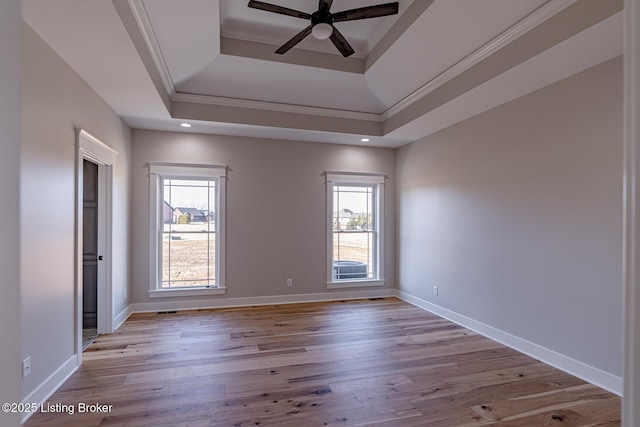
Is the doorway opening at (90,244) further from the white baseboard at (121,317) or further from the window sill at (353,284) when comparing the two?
the window sill at (353,284)

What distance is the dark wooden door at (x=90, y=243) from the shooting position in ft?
12.9

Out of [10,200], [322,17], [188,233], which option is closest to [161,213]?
[188,233]

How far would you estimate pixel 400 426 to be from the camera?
2.19m

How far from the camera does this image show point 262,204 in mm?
5148

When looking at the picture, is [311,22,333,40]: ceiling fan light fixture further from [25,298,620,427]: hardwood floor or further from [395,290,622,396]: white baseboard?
[395,290,622,396]: white baseboard

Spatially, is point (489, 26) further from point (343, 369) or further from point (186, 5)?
point (343, 369)

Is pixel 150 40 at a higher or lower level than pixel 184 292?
higher

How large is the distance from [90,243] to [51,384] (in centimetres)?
185

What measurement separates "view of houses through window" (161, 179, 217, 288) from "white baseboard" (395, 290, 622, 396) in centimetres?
356

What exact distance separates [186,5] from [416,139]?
370cm

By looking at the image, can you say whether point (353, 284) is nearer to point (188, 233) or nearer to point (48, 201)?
point (188, 233)

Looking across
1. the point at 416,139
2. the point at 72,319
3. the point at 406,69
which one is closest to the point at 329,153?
the point at 416,139

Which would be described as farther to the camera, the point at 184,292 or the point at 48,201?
the point at 184,292

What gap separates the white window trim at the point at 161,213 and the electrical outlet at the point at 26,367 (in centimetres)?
246
